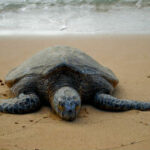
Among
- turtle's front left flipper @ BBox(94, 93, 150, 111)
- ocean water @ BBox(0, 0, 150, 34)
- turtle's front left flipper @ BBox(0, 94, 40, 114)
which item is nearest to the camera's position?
turtle's front left flipper @ BBox(0, 94, 40, 114)

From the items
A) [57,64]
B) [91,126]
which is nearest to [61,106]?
[91,126]

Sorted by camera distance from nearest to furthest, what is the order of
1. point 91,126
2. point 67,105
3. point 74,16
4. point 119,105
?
point 91,126, point 67,105, point 119,105, point 74,16

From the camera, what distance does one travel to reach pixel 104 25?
8.51 meters

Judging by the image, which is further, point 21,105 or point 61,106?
point 21,105

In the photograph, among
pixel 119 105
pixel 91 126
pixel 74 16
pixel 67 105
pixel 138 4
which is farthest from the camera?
pixel 138 4

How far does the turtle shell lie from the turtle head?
1.47 feet

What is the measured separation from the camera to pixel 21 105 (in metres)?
3.46

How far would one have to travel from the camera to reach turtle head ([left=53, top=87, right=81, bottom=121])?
3213 millimetres

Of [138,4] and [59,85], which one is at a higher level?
[59,85]

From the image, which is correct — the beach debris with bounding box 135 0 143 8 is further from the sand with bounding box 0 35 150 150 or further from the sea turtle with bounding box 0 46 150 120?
the sea turtle with bounding box 0 46 150 120

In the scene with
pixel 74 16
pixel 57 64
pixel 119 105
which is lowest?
pixel 74 16

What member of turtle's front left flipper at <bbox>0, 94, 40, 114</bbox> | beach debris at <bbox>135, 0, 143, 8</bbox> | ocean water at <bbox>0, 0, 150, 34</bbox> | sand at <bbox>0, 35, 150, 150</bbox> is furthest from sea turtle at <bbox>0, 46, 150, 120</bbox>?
beach debris at <bbox>135, 0, 143, 8</bbox>

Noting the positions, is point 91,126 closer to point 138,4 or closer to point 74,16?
point 74,16

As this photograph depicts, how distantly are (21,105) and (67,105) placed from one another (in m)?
0.57
